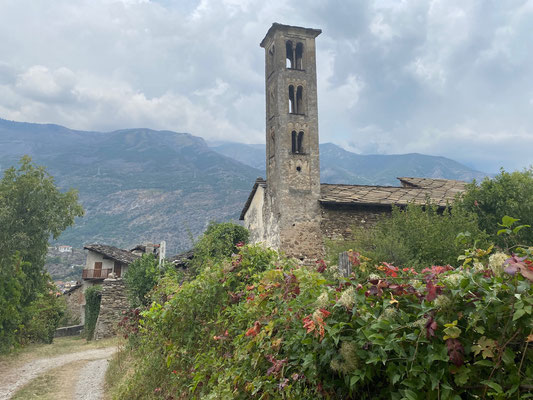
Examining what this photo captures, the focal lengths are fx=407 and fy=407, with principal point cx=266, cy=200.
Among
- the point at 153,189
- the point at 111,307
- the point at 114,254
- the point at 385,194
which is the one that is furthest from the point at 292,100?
the point at 153,189

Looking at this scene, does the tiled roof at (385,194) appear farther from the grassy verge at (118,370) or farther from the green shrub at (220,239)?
the grassy verge at (118,370)

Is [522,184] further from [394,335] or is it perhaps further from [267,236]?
[394,335]

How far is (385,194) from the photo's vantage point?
19.6m

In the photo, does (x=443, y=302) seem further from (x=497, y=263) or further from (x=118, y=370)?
(x=118, y=370)

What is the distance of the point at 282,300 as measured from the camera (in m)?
3.75

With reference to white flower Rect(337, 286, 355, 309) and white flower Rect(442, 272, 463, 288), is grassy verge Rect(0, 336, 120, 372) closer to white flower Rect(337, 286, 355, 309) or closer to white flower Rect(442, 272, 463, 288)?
white flower Rect(337, 286, 355, 309)

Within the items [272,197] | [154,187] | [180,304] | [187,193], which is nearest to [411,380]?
[180,304]

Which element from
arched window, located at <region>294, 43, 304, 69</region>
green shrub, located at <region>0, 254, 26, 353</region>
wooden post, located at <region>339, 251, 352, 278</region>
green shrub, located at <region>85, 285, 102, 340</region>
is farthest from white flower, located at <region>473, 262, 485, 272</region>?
green shrub, located at <region>85, 285, 102, 340</region>

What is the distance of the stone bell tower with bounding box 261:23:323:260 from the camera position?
18469 millimetres

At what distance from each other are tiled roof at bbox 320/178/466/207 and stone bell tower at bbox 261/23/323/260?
1.04 metres

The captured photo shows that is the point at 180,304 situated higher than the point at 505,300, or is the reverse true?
the point at 505,300

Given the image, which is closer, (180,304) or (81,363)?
(180,304)

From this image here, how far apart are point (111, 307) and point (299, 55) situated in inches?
648

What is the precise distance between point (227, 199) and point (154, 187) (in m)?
35.3
